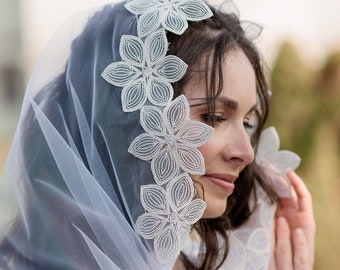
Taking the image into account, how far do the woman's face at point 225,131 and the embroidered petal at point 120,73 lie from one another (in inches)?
5.6

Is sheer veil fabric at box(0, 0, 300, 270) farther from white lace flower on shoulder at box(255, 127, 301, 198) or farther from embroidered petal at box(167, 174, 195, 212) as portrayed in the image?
white lace flower on shoulder at box(255, 127, 301, 198)

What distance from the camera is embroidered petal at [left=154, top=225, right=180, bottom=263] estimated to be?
1778 mm

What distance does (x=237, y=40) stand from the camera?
6.53ft

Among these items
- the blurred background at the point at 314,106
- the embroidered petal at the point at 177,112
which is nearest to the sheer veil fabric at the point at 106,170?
the embroidered petal at the point at 177,112

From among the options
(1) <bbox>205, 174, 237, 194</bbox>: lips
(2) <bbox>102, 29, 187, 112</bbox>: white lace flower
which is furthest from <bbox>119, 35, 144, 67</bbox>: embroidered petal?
(1) <bbox>205, 174, 237, 194</bbox>: lips

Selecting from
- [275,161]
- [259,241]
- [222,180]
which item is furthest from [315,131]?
[222,180]

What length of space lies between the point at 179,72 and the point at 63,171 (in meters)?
0.38

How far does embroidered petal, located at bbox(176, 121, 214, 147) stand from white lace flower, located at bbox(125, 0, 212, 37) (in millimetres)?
239

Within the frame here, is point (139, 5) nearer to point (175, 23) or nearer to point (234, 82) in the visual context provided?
point (175, 23)

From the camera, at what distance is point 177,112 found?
1.76 metres

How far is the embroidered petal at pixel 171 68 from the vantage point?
1.79m

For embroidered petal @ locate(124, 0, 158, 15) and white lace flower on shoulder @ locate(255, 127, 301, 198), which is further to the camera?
white lace flower on shoulder @ locate(255, 127, 301, 198)

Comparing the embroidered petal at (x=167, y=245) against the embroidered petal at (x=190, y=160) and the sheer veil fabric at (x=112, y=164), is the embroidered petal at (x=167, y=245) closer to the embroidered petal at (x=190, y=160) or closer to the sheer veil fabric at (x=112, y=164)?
the sheer veil fabric at (x=112, y=164)

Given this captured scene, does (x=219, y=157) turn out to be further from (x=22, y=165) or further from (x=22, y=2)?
(x=22, y=2)
